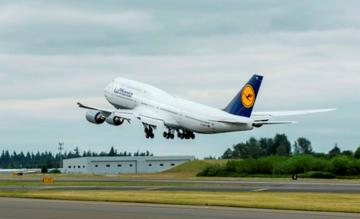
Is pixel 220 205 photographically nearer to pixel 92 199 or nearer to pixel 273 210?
pixel 273 210

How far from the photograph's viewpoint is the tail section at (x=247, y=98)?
89.8m

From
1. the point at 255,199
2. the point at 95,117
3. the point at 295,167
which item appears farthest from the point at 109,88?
the point at 255,199

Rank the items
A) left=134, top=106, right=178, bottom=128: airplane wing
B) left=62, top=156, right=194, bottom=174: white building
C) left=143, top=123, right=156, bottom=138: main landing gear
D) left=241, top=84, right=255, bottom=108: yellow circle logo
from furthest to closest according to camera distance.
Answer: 1. left=62, top=156, right=194, bottom=174: white building
2. left=143, top=123, right=156, bottom=138: main landing gear
3. left=134, top=106, right=178, bottom=128: airplane wing
4. left=241, top=84, right=255, bottom=108: yellow circle logo

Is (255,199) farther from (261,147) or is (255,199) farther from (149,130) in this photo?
(261,147)

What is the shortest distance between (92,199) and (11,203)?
5.70 meters

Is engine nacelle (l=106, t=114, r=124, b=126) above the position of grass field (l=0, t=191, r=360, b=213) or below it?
above

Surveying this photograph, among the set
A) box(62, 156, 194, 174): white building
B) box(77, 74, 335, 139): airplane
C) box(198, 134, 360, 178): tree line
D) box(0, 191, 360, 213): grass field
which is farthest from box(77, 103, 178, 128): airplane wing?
box(62, 156, 194, 174): white building

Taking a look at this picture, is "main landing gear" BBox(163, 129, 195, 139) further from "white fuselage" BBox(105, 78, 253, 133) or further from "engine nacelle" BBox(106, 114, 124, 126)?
"engine nacelle" BBox(106, 114, 124, 126)

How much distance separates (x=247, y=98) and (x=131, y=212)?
162ft

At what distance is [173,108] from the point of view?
9800 cm

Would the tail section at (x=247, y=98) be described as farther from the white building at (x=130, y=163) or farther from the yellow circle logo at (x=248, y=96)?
the white building at (x=130, y=163)

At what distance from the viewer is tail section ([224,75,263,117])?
8975cm

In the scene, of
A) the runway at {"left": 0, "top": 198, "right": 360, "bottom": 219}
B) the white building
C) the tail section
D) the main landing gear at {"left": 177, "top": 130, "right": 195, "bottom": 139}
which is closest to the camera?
the runway at {"left": 0, "top": 198, "right": 360, "bottom": 219}

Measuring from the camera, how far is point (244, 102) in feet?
294
